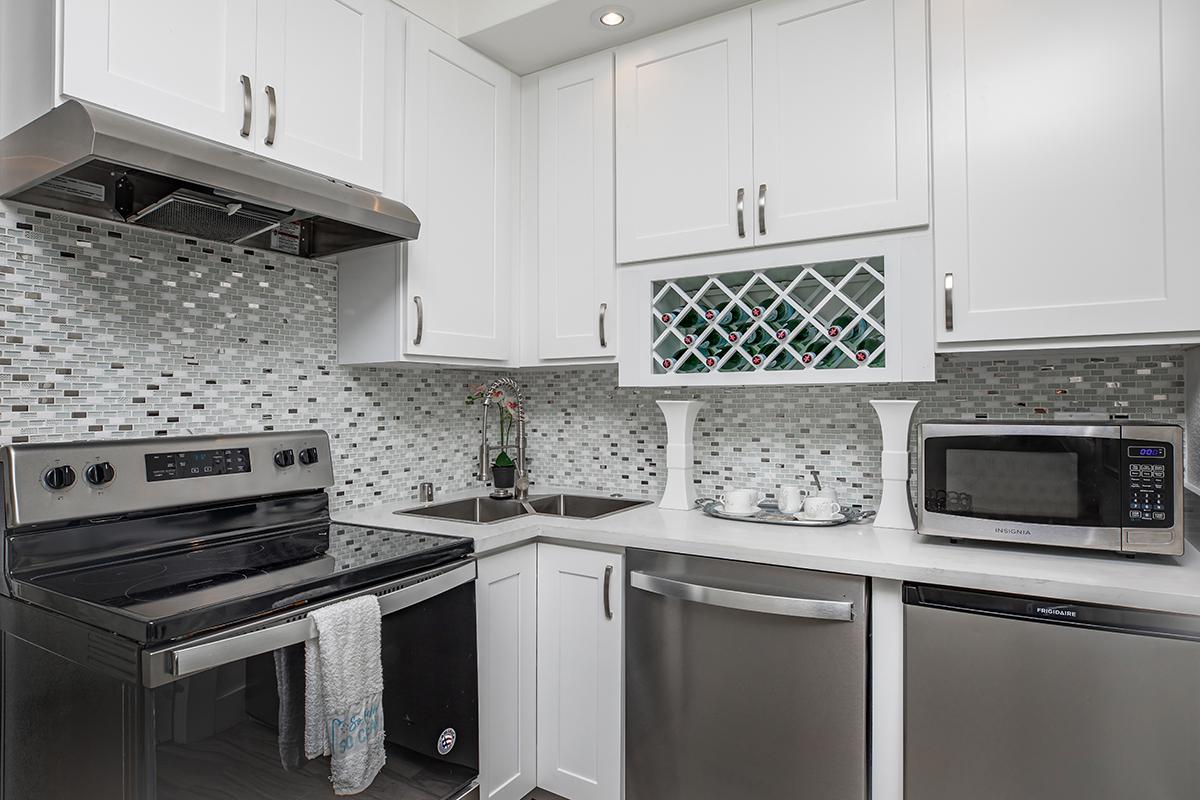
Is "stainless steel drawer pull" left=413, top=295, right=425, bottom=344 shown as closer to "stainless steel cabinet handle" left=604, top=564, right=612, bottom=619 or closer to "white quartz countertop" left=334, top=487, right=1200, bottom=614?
"white quartz countertop" left=334, top=487, right=1200, bottom=614

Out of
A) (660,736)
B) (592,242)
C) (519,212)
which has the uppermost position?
(519,212)

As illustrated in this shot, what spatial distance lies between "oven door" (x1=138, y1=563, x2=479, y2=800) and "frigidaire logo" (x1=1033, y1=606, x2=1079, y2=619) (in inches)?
48.8

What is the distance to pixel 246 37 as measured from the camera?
1.52 m

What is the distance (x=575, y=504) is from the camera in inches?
97.8

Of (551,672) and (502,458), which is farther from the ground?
(502,458)

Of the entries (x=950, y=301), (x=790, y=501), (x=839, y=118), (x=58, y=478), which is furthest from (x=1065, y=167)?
(x=58, y=478)

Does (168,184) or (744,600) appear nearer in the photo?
(168,184)

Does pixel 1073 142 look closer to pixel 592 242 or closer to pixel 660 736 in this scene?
pixel 592 242

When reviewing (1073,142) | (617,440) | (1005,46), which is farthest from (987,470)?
(617,440)

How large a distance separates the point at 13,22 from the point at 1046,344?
2369 mm

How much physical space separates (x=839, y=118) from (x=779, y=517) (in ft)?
3.63

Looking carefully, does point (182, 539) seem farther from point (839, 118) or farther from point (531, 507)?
point (839, 118)

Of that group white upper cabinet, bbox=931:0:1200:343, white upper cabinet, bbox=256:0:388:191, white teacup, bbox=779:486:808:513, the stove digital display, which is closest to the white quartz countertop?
white teacup, bbox=779:486:808:513

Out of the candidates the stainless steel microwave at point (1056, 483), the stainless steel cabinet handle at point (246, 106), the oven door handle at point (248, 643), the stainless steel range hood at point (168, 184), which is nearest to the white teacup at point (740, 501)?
the stainless steel microwave at point (1056, 483)
